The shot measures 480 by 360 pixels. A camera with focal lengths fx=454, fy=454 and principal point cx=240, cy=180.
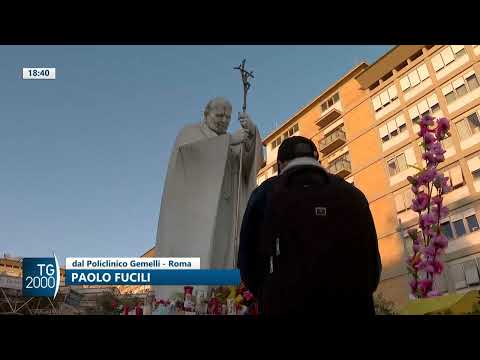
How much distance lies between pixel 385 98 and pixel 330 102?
6.17 meters

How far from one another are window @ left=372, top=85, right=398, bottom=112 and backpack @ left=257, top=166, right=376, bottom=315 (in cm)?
2977

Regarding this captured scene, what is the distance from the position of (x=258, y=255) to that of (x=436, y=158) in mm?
2321


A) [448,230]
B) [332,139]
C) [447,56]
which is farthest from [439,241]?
[332,139]

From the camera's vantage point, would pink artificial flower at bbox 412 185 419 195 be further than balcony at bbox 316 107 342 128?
No

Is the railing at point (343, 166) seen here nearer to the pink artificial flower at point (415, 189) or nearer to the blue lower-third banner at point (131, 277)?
the blue lower-third banner at point (131, 277)

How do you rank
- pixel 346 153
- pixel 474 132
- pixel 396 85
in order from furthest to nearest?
pixel 346 153 → pixel 396 85 → pixel 474 132

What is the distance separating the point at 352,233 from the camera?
1.72 meters

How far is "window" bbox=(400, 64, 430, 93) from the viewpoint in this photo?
27703 mm

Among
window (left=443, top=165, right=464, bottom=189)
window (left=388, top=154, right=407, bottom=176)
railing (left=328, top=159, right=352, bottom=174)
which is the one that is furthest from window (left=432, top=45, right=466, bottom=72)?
railing (left=328, top=159, right=352, bottom=174)

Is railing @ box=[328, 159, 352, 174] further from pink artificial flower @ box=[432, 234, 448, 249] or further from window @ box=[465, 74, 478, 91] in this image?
pink artificial flower @ box=[432, 234, 448, 249]

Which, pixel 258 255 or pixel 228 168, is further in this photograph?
pixel 228 168
